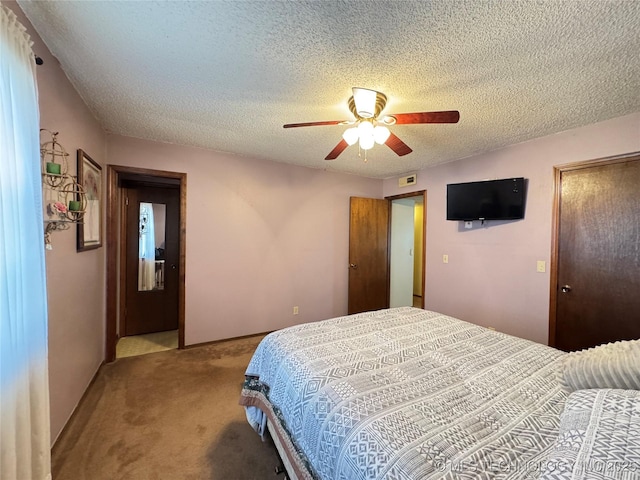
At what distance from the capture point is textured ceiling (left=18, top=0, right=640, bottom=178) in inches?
46.4

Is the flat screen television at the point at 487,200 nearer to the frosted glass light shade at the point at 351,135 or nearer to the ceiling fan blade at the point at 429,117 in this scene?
the ceiling fan blade at the point at 429,117

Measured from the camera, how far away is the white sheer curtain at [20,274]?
3.10ft

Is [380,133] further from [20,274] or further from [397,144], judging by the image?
[20,274]

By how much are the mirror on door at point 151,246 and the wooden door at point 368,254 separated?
2.74 m

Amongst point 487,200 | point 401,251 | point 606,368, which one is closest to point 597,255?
point 487,200

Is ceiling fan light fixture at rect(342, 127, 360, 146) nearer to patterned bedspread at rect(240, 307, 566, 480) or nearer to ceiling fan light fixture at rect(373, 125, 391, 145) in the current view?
ceiling fan light fixture at rect(373, 125, 391, 145)

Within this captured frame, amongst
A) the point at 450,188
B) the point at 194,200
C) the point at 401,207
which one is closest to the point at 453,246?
the point at 450,188

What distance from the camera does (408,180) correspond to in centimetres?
398

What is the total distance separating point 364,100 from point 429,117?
41 cm

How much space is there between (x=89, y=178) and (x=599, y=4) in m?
3.27

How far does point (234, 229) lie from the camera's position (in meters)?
3.29

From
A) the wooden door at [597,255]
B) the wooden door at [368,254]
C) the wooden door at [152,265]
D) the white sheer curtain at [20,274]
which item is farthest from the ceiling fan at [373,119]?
the wooden door at [152,265]

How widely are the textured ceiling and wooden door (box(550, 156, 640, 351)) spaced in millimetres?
533

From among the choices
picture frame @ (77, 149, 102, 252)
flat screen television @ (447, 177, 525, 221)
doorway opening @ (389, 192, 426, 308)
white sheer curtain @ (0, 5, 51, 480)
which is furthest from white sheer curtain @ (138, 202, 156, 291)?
flat screen television @ (447, 177, 525, 221)
